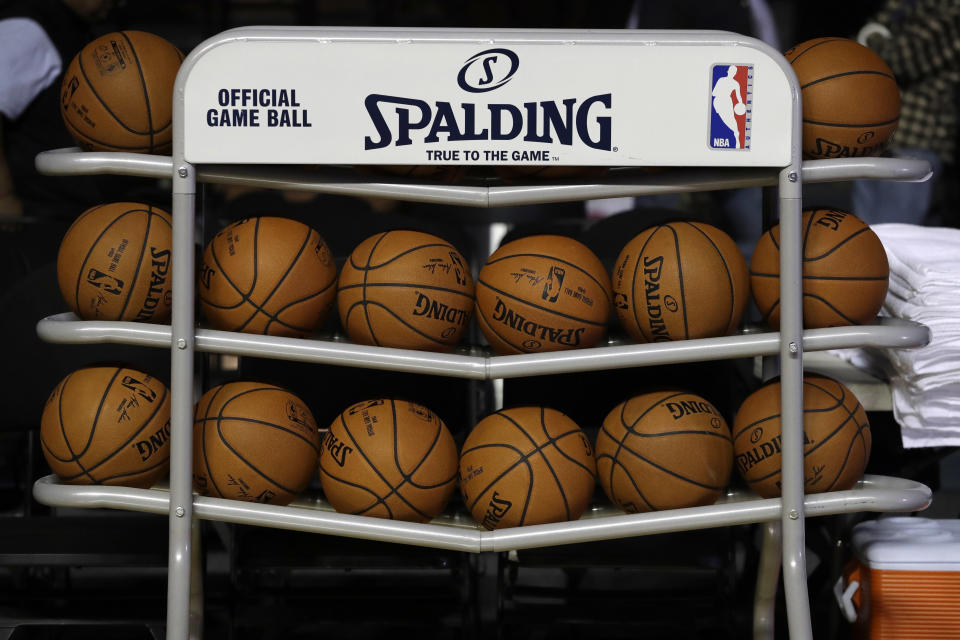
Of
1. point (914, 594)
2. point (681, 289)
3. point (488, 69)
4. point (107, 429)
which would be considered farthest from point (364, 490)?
point (914, 594)

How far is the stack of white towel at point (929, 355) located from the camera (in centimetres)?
232

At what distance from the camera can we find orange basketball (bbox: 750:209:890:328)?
6.63 feet

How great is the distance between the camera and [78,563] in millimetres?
2363

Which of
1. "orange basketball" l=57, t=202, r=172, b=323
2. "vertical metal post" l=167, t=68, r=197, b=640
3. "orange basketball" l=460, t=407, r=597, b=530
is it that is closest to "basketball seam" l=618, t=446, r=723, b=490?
"orange basketball" l=460, t=407, r=597, b=530

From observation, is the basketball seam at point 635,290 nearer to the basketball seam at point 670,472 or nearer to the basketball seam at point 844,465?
the basketball seam at point 670,472

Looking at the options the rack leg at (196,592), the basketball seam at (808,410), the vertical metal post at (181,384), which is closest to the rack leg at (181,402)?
the vertical metal post at (181,384)

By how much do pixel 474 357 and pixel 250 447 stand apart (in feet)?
1.69

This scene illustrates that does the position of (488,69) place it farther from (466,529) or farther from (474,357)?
(466,529)

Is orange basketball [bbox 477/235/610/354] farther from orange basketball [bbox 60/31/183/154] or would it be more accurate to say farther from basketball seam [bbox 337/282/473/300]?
orange basketball [bbox 60/31/183/154]

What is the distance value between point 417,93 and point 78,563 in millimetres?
1456

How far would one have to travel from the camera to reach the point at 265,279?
2006 millimetres

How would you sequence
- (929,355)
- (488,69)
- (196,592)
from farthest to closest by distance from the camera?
(929,355) < (196,592) < (488,69)

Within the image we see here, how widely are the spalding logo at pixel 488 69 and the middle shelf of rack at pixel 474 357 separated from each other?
22.3 inches

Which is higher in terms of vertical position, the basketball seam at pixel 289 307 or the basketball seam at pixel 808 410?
the basketball seam at pixel 289 307
